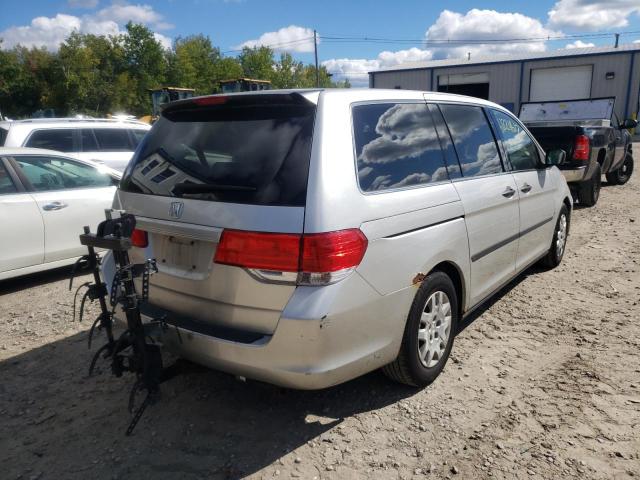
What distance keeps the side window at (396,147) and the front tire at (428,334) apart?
641mm

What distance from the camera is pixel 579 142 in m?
8.66

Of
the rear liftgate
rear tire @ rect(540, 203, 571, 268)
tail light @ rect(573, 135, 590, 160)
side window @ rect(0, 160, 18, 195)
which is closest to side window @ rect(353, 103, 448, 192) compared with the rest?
the rear liftgate

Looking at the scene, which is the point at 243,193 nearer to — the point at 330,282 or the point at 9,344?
the point at 330,282

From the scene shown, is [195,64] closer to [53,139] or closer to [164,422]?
[53,139]

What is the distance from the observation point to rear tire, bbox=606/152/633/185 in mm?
12039

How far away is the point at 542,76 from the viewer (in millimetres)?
35719

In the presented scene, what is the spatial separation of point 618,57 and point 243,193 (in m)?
38.8

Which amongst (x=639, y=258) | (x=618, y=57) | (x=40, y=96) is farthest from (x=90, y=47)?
(x=639, y=258)

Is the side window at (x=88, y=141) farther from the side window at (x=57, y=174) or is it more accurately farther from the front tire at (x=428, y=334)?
the front tire at (x=428, y=334)

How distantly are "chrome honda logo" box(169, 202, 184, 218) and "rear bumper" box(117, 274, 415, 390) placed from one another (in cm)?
60

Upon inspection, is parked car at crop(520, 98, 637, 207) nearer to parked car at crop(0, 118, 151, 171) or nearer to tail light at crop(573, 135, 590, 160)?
tail light at crop(573, 135, 590, 160)

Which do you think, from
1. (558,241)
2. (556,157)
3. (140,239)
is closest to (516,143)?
(556,157)

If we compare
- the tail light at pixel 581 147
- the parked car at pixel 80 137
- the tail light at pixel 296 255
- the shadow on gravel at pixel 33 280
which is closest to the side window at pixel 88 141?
the parked car at pixel 80 137

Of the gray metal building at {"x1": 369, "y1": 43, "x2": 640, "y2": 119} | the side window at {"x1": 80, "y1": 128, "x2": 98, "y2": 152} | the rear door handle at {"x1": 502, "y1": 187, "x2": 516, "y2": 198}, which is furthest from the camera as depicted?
the gray metal building at {"x1": 369, "y1": 43, "x2": 640, "y2": 119}
